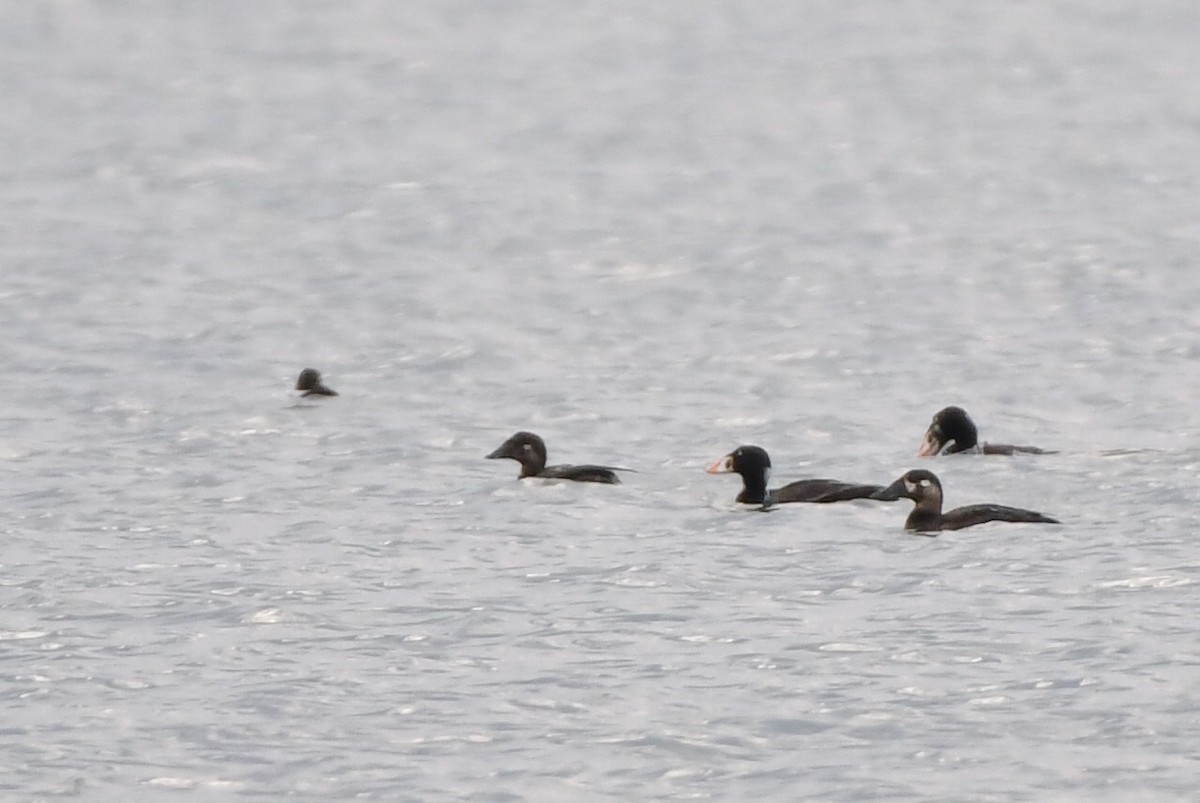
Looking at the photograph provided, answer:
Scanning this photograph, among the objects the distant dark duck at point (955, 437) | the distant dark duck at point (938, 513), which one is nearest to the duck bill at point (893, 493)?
the distant dark duck at point (938, 513)

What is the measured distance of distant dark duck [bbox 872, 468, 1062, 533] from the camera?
16344mm

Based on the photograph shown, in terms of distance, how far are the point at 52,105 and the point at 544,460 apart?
1097 inches

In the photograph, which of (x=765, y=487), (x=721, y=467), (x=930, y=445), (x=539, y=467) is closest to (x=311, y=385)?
(x=539, y=467)

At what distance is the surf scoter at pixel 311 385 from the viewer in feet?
70.4

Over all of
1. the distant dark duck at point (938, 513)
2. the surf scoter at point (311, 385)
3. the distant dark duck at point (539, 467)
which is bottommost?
the distant dark duck at point (938, 513)

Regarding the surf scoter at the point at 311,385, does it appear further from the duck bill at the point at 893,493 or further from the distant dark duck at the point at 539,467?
the duck bill at the point at 893,493

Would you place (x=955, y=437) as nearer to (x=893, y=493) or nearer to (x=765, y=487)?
(x=765, y=487)

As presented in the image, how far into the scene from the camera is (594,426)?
20625mm

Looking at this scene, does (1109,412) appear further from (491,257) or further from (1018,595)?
(491,257)

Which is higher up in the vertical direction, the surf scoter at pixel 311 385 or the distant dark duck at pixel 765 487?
the surf scoter at pixel 311 385

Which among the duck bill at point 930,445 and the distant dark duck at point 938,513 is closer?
the distant dark duck at point 938,513

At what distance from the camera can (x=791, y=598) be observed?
14406 millimetres

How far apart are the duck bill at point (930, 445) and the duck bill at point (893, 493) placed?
75.8 inches

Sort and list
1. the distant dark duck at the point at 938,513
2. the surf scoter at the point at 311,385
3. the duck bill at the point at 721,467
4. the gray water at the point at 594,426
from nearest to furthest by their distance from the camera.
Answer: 1. the gray water at the point at 594,426
2. the distant dark duck at the point at 938,513
3. the duck bill at the point at 721,467
4. the surf scoter at the point at 311,385
